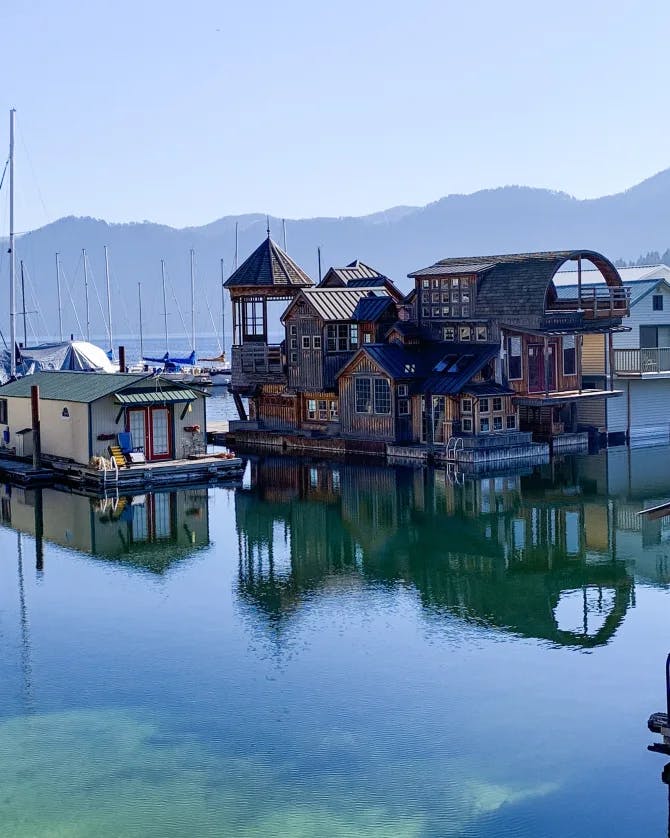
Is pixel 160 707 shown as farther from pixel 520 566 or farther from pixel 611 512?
pixel 611 512

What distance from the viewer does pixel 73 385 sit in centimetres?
5116

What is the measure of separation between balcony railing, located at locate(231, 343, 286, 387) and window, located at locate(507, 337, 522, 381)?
11.4m

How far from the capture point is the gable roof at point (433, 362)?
51.2 m

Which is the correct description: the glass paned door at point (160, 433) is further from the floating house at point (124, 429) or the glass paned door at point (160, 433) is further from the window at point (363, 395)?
the window at point (363, 395)

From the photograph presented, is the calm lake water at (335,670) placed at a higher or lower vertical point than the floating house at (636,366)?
lower

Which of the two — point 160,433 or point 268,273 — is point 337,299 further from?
point 160,433

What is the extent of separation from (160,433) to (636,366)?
22092 millimetres

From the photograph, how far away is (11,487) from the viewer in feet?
157

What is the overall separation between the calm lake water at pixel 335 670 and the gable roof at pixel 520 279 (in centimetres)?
1229

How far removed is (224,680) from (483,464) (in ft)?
88.2

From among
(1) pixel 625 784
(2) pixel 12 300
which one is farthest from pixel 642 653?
(2) pixel 12 300

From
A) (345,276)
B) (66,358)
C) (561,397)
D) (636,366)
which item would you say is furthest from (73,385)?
(66,358)

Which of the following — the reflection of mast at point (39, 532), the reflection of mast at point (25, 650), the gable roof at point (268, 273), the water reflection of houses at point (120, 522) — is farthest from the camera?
the gable roof at point (268, 273)

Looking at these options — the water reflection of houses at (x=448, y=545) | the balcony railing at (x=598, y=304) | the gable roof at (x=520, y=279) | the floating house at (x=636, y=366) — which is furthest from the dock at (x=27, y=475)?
the floating house at (x=636, y=366)
